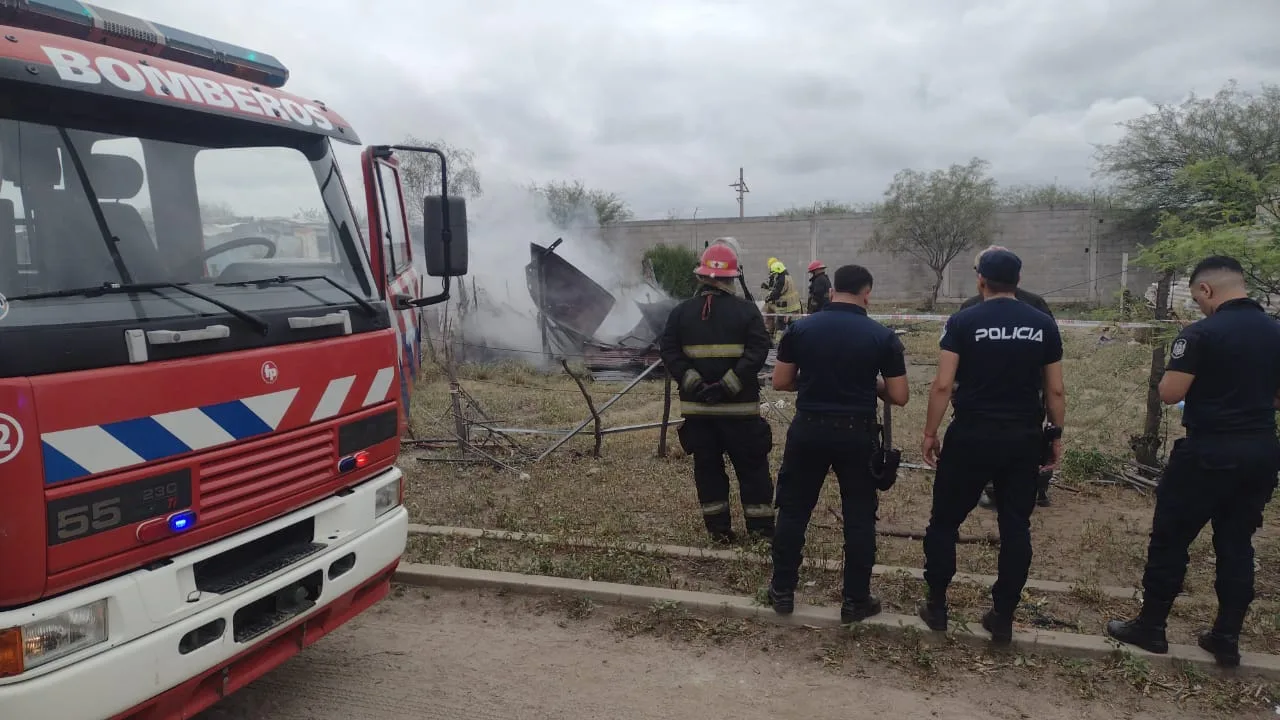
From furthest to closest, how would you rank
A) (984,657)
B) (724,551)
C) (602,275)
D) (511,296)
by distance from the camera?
(602,275), (511,296), (724,551), (984,657)

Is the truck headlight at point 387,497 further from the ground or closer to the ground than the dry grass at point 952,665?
further from the ground

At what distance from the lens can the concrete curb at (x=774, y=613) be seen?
11.9ft

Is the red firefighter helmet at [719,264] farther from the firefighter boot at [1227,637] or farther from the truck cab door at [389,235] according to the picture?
the firefighter boot at [1227,637]

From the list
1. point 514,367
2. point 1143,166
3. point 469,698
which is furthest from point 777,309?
point 1143,166

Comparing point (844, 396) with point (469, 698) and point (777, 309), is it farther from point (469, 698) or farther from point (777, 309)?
point (777, 309)

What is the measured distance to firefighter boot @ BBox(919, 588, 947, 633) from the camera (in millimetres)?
3900

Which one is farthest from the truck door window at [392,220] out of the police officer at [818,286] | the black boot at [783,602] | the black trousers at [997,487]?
the police officer at [818,286]

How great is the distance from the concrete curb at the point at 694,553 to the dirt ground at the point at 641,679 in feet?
2.48

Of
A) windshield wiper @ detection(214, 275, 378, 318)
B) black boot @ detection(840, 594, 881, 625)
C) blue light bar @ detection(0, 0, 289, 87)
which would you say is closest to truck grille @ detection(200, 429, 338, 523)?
windshield wiper @ detection(214, 275, 378, 318)

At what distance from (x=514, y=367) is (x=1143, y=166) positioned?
70.1 ft

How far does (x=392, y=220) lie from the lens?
4996mm

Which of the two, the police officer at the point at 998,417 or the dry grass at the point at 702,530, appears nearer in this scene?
the police officer at the point at 998,417

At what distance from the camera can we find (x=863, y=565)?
3.98m

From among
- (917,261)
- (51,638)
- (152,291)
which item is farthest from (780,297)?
(917,261)
